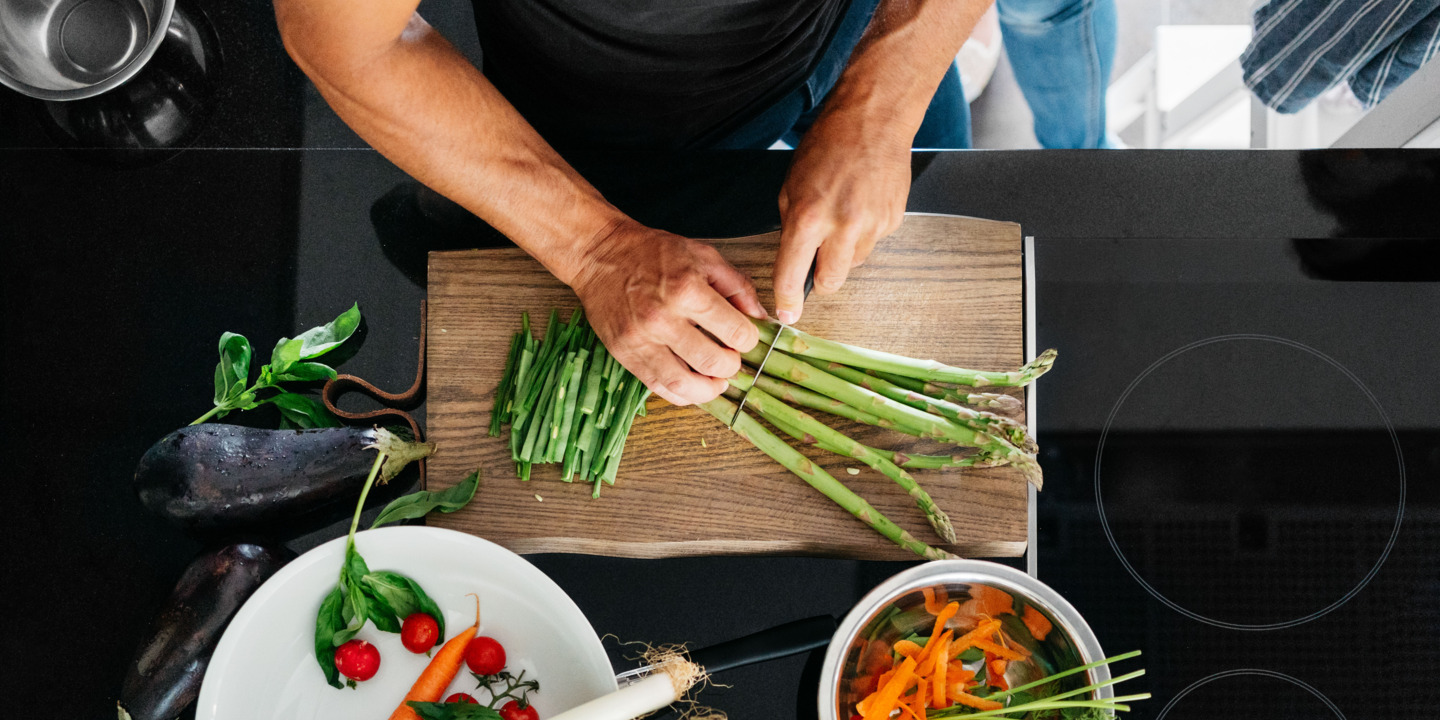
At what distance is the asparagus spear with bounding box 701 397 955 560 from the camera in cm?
131

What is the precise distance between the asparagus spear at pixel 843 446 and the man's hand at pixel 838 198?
0.14 m

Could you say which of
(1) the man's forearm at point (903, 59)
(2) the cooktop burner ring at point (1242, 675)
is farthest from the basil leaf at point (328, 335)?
(2) the cooktop burner ring at point (1242, 675)

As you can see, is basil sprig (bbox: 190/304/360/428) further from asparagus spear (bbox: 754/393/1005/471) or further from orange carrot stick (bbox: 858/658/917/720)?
orange carrot stick (bbox: 858/658/917/720)

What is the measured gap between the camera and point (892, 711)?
1.20 meters

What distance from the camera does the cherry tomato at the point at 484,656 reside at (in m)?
1.23

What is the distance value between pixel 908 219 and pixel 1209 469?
2.00 feet

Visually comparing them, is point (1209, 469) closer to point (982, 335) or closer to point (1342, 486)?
point (1342, 486)

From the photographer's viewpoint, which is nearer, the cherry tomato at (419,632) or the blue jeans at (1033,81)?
the cherry tomato at (419,632)

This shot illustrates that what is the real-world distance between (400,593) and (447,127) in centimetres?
65

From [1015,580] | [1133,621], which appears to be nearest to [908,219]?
[1015,580]

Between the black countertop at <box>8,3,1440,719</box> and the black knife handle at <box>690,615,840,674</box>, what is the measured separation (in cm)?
6

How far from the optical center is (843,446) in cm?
133

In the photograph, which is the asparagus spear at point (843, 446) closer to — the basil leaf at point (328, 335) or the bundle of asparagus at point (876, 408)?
the bundle of asparagus at point (876, 408)

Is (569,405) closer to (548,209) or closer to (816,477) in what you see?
(548,209)
